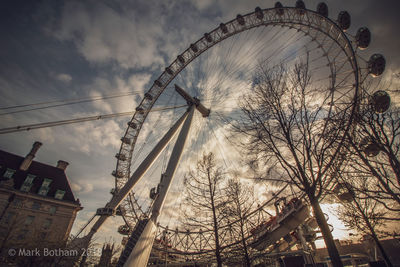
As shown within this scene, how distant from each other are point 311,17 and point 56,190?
42574 millimetres

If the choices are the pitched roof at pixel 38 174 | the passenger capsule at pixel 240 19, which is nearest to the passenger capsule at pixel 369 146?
the passenger capsule at pixel 240 19

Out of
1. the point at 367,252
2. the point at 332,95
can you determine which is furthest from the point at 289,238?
the point at 367,252

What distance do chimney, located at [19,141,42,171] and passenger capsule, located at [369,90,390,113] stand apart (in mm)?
42679

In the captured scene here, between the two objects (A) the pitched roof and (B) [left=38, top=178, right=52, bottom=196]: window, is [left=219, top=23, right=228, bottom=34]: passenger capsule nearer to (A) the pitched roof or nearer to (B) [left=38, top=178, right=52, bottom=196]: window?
(A) the pitched roof

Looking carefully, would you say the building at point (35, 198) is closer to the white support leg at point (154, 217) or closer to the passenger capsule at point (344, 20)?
the white support leg at point (154, 217)

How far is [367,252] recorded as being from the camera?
3625 centimetres

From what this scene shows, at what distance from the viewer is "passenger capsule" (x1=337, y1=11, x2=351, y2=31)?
44.3ft

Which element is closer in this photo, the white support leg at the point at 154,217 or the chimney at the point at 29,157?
the white support leg at the point at 154,217

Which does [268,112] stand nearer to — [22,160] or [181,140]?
[181,140]

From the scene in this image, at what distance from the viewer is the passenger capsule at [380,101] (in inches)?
285

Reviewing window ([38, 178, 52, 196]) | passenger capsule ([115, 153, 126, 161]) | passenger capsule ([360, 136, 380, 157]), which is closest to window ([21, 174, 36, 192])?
window ([38, 178, 52, 196])

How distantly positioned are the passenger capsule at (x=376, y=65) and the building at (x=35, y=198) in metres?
33.2

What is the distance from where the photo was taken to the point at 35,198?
80.5 feet

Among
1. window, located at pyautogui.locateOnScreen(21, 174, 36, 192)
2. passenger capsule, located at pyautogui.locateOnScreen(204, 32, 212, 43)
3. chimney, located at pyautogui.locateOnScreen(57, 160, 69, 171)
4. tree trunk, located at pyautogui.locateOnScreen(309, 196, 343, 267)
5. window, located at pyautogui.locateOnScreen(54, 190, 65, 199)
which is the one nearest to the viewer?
tree trunk, located at pyautogui.locateOnScreen(309, 196, 343, 267)
